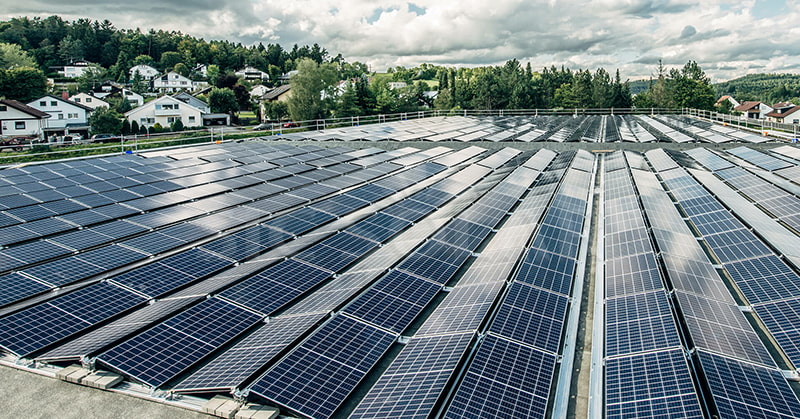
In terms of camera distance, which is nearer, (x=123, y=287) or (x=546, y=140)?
(x=123, y=287)

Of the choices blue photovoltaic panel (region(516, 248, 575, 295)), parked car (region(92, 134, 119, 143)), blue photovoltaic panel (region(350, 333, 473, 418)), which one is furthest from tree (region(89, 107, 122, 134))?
blue photovoltaic panel (region(350, 333, 473, 418))

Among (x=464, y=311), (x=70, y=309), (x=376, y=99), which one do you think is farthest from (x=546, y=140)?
(x=376, y=99)

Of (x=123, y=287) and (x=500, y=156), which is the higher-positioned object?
(x=500, y=156)

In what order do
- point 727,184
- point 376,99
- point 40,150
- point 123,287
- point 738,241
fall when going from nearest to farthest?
point 123,287
point 738,241
point 727,184
point 40,150
point 376,99

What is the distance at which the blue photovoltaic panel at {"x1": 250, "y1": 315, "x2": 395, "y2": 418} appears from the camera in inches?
377

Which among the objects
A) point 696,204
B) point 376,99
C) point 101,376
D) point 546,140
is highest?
point 376,99

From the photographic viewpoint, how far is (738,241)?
59.4 ft

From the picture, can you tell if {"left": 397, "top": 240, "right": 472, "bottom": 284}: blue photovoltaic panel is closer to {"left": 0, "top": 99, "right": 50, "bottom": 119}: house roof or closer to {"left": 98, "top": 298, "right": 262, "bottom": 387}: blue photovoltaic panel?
{"left": 98, "top": 298, "right": 262, "bottom": 387}: blue photovoltaic panel

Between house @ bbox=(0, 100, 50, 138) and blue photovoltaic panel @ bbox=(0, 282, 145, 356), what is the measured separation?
312 feet

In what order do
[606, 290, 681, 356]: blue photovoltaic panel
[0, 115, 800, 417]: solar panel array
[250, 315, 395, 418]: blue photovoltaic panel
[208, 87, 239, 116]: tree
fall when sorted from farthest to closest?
1. [208, 87, 239, 116]: tree
2. [606, 290, 681, 356]: blue photovoltaic panel
3. [0, 115, 800, 417]: solar panel array
4. [250, 315, 395, 418]: blue photovoltaic panel

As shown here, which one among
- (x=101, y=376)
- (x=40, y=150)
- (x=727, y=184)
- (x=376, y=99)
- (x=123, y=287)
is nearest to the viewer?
(x=101, y=376)

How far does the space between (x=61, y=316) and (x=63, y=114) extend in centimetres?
12093

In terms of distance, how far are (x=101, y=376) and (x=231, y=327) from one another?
293 centimetres

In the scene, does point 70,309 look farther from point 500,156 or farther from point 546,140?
point 546,140
